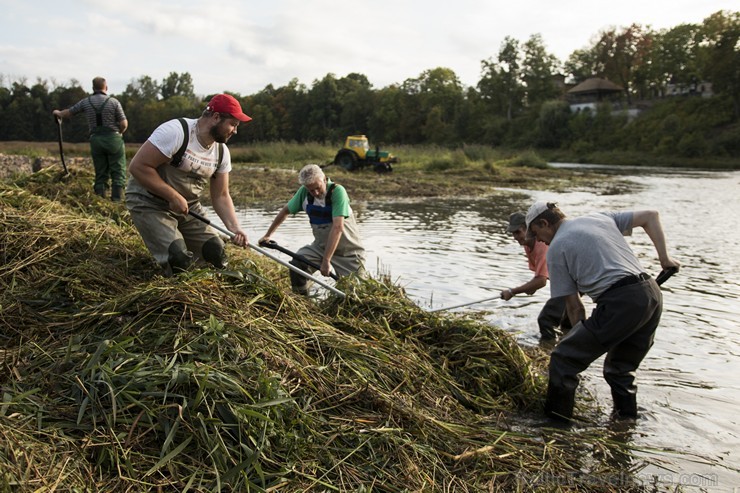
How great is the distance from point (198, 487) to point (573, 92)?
77.0 m

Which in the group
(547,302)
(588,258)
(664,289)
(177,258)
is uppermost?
(588,258)

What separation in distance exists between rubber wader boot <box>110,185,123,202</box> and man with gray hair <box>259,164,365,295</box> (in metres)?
2.95

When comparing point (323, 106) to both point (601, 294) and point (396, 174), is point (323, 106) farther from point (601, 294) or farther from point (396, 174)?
point (601, 294)

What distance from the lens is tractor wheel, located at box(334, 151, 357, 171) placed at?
1061 inches

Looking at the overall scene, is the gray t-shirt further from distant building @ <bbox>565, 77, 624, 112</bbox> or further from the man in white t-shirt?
distant building @ <bbox>565, 77, 624, 112</bbox>

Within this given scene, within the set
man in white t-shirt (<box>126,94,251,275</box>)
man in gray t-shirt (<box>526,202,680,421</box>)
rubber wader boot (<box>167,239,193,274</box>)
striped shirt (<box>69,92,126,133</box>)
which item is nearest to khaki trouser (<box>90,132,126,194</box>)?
striped shirt (<box>69,92,126,133</box>)

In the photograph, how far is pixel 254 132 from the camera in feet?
258

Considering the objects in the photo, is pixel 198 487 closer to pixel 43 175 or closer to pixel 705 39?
pixel 43 175

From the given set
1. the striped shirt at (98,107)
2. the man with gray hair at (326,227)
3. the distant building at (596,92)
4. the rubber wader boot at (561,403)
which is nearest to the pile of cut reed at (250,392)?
the rubber wader boot at (561,403)

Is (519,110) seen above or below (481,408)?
above

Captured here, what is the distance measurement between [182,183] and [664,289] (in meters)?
6.45

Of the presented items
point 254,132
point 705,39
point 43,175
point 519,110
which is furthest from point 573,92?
point 43,175

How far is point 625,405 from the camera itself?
4.11 meters

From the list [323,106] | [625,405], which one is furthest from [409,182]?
[323,106]
